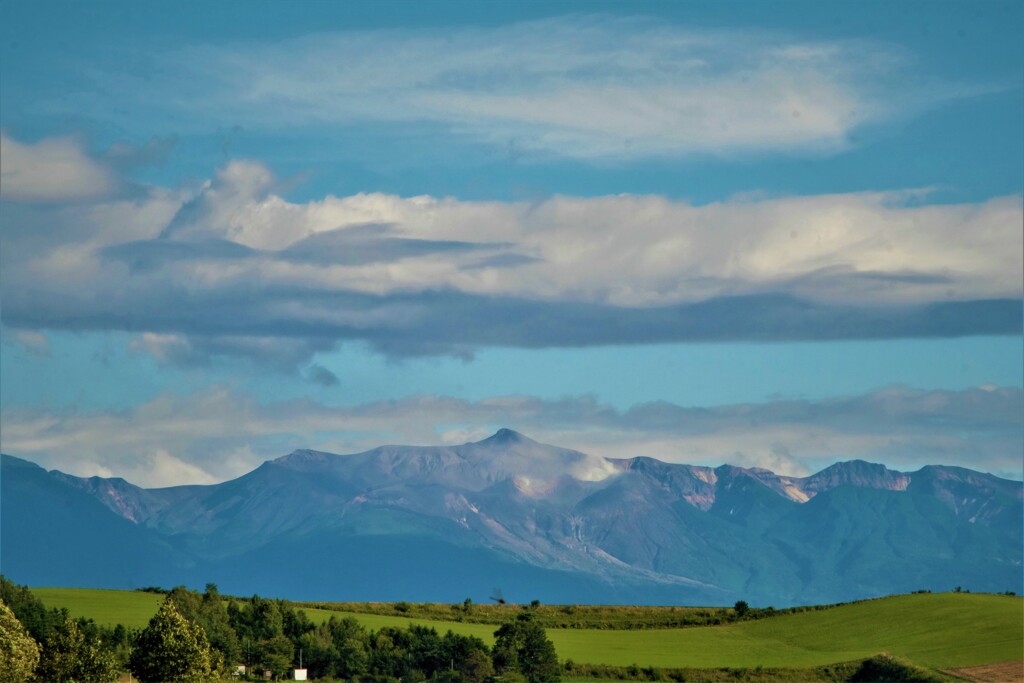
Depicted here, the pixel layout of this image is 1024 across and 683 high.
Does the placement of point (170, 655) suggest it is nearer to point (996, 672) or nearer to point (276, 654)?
point (276, 654)

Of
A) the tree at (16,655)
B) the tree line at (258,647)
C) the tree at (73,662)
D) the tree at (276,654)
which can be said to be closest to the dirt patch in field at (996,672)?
the tree line at (258,647)

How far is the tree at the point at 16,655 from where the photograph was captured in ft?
399

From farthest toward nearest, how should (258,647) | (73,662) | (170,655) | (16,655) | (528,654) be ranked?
(258,647) < (528,654) < (170,655) < (73,662) < (16,655)

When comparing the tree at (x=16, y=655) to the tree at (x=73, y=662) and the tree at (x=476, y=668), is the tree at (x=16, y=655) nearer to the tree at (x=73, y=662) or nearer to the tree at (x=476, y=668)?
the tree at (x=73, y=662)

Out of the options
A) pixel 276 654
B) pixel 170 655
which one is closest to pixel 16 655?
pixel 170 655

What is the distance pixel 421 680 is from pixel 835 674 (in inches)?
1778

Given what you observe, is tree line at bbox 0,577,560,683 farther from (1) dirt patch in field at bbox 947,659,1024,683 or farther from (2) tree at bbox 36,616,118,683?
(1) dirt patch in field at bbox 947,659,1024,683

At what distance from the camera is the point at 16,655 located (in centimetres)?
12362

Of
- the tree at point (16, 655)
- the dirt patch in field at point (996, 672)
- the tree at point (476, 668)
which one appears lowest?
the tree at point (16, 655)

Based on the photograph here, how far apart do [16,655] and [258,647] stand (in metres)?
57.6

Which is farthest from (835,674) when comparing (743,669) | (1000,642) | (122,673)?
(122,673)

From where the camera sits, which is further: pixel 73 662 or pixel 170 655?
pixel 170 655

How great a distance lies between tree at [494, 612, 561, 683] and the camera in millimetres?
167625

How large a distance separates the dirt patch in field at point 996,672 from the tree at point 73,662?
87890 millimetres
